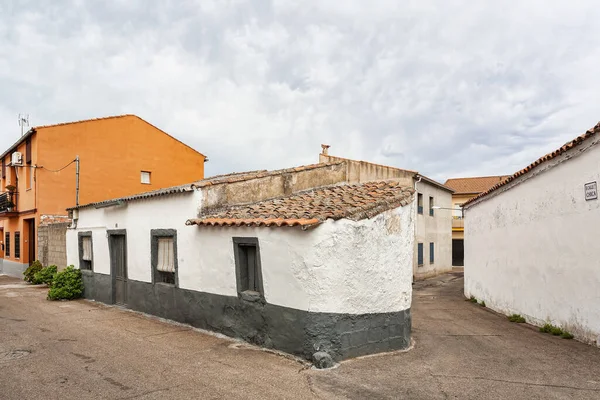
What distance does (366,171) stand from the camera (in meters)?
18.2

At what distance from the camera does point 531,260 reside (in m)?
10.3

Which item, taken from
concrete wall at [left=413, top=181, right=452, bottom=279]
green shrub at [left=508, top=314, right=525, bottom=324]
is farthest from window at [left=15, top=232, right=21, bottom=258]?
green shrub at [left=508, top=314, right=525, bottom=324]

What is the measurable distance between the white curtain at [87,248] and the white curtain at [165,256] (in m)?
4.70

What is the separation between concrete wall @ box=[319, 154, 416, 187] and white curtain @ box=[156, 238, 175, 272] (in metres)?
7.74

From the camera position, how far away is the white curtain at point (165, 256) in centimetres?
1014

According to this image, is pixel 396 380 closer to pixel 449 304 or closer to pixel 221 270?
pixel 221 270

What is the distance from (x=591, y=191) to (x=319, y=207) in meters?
5.00

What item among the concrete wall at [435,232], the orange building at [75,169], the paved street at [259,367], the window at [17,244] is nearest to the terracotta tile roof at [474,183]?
the concrete wall at [435,232]

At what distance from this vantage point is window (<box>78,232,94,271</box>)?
45.8ft

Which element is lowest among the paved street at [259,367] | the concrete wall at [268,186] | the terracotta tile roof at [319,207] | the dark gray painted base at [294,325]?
the paved street at [259,367]

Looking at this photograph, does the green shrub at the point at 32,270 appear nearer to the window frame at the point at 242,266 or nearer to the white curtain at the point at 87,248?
the white curtain at the point at 87,248

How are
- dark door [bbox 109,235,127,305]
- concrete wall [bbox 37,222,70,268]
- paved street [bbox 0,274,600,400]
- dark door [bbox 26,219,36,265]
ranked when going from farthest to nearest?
1. dark door [bbox 26,219,36,265]
2. concrete wall [bbox 37,222,70,268]
3. dark door [bbox 109,235,127,305]
4. paved street [bbox 0,274,600,400]

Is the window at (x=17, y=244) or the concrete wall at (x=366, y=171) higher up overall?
the concrete wall at (x=366, y=171)

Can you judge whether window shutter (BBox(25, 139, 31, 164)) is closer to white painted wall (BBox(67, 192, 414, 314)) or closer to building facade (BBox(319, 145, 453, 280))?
building facade (BBox(319, 145, 453, 280))
